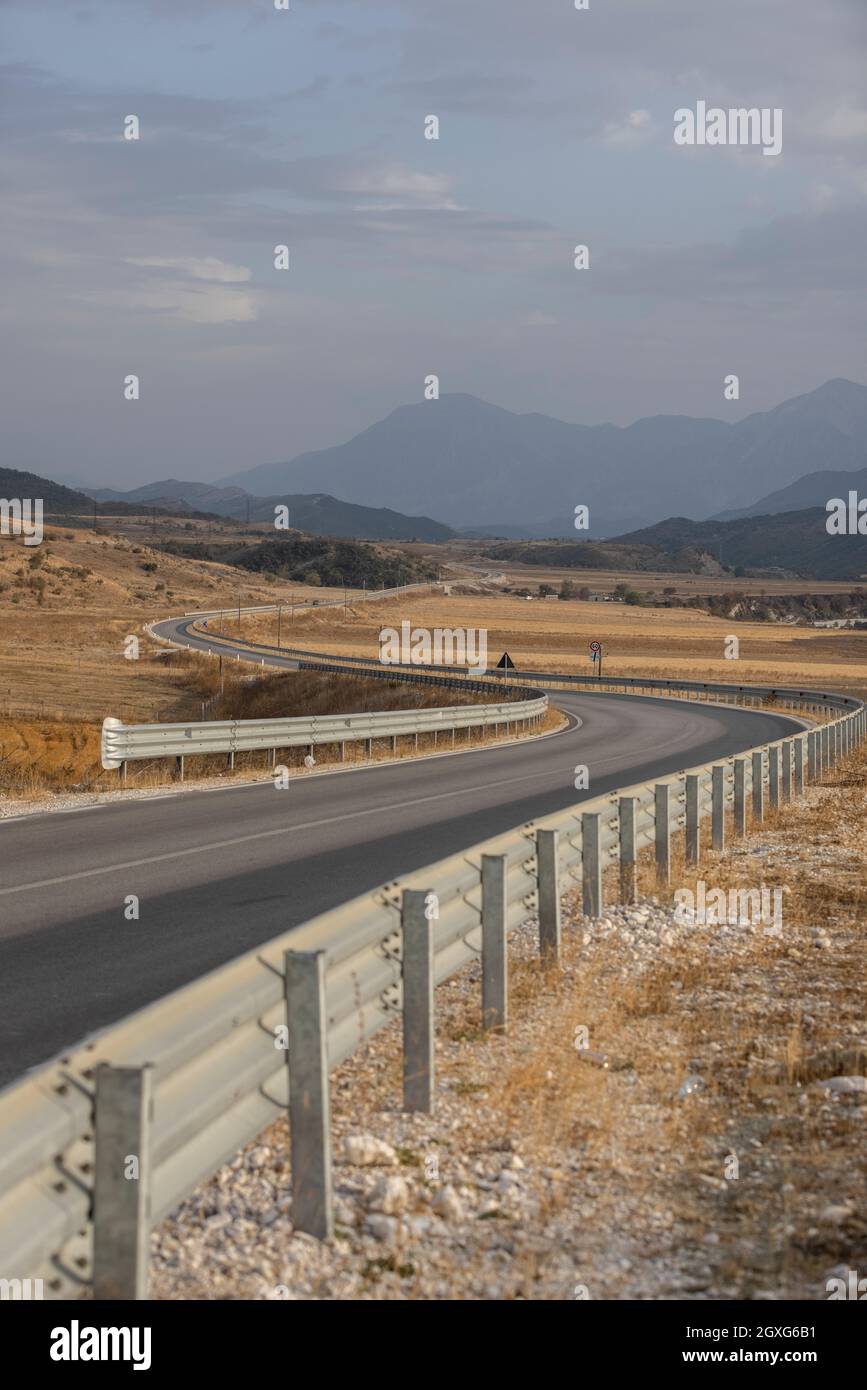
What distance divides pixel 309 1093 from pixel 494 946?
2669mm

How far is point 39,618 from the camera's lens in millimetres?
88250

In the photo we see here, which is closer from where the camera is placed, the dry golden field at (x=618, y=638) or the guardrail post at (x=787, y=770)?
the guardrail post at (x=787, y=770)

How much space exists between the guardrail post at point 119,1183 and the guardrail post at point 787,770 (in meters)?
16.8

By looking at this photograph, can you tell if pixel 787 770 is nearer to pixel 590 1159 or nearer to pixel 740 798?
pixel 740 798

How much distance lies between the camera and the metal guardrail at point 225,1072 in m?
3.74

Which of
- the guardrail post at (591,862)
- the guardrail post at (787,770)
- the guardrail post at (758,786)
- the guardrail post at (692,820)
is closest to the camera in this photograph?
the guardrail post at (591,862)

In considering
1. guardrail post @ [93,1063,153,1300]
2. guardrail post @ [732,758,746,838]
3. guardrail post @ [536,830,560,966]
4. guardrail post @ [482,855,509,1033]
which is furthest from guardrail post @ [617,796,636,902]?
guardrail post @ [93,1063,153,1300]

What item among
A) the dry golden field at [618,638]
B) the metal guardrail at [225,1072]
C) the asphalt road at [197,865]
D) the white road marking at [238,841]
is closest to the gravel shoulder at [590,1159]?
the metal guardrail at [225,1072]

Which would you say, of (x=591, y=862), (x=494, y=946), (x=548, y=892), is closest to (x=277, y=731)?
(x=591, y=862)

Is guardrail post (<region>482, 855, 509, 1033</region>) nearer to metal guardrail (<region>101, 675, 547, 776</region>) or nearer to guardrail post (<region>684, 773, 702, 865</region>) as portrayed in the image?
guardrail post (<region>684, 773, 702, 865</region>)

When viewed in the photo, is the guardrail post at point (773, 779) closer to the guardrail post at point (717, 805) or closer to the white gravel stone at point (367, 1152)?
the guardrail post at point (717, 805)

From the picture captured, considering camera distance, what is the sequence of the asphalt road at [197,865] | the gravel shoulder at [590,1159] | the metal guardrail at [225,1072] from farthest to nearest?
the asphalt road at [197,865]
the gravel shoulder at [590,1159]
the metal guardrail at [225,1072]

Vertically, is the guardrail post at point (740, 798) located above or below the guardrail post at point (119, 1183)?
below

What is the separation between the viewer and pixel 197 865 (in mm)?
13062
